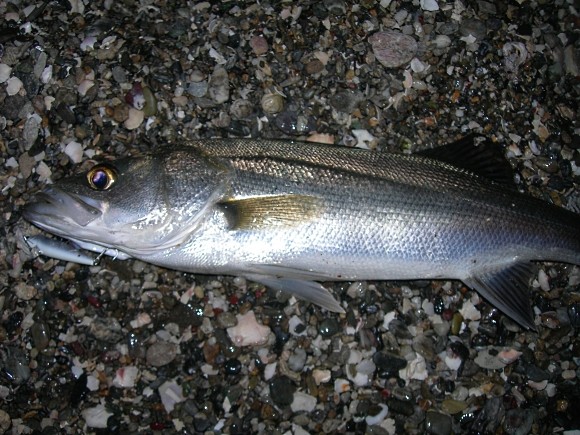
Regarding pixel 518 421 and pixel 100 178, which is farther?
pixel 518 421

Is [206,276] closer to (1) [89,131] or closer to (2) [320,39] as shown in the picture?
(1) [89,131]

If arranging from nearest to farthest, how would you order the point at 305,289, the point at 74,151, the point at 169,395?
the point at 305,289 → the point at 169,395 → the point at 74,151

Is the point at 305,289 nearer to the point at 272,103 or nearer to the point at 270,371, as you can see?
the point at 270,371

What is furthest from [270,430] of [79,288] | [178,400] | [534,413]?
[534,413]

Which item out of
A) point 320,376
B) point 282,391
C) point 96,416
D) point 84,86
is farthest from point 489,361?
point 84,86

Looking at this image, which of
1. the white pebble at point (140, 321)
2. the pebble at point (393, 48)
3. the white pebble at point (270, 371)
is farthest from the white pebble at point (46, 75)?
the white pebble at point (270, 371)

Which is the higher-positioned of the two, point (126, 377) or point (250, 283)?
point (250, 283)

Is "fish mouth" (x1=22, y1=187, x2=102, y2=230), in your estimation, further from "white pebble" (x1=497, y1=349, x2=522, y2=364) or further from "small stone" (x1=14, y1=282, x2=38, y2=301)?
"white pebble" (x1=497, y1=349, x2=522, y2=364)
